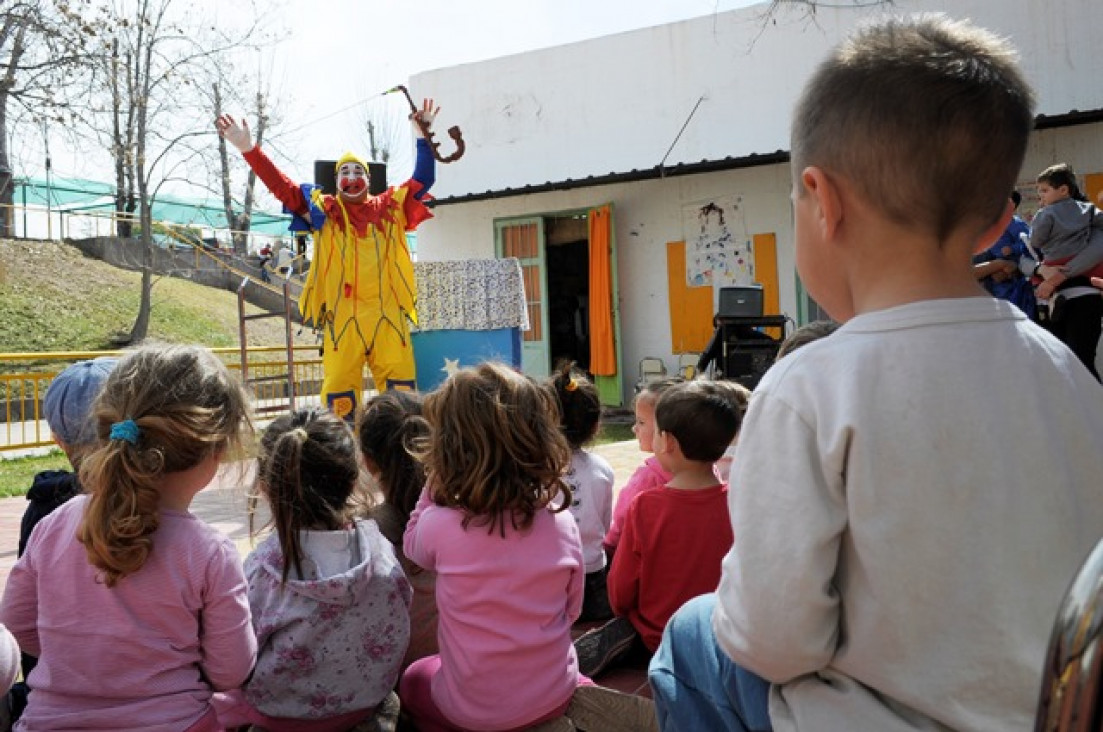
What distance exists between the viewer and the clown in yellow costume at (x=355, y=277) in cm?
588

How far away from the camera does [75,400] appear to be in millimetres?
2078

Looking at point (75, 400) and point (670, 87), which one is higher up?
point (670, 87)

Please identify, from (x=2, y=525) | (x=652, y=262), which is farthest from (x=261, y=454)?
(x=652, y=262)

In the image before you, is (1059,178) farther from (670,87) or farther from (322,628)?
(670,87)

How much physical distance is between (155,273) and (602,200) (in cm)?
1266

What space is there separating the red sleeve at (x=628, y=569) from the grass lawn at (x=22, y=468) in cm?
475

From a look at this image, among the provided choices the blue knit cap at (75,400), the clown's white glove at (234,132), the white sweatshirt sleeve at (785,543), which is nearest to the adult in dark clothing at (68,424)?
the blue knit cap at (75,400)

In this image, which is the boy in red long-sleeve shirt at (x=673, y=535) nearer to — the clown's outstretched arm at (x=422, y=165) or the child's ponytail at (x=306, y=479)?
the child's ponytail at (x=306, y=479)

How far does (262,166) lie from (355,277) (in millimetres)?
Answer: 821

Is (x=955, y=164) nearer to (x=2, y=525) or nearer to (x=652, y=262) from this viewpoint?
(x=2, y=525)

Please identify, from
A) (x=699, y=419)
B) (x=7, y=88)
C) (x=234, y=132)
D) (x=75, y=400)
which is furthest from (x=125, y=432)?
(x=7, y=88)

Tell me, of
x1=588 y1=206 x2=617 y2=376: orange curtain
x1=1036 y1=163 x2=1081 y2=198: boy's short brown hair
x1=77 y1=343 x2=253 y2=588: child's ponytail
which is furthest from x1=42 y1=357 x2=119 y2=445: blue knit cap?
x1=588 y1=206 x2=617 y2=376: orange curtain

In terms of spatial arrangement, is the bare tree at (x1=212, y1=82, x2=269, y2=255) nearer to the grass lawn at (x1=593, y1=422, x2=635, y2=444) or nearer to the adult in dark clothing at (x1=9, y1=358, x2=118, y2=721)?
the grass lawn at (x1=593, y1=422, x2=635, y2=444)

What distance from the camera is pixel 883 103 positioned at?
1.00 meters
